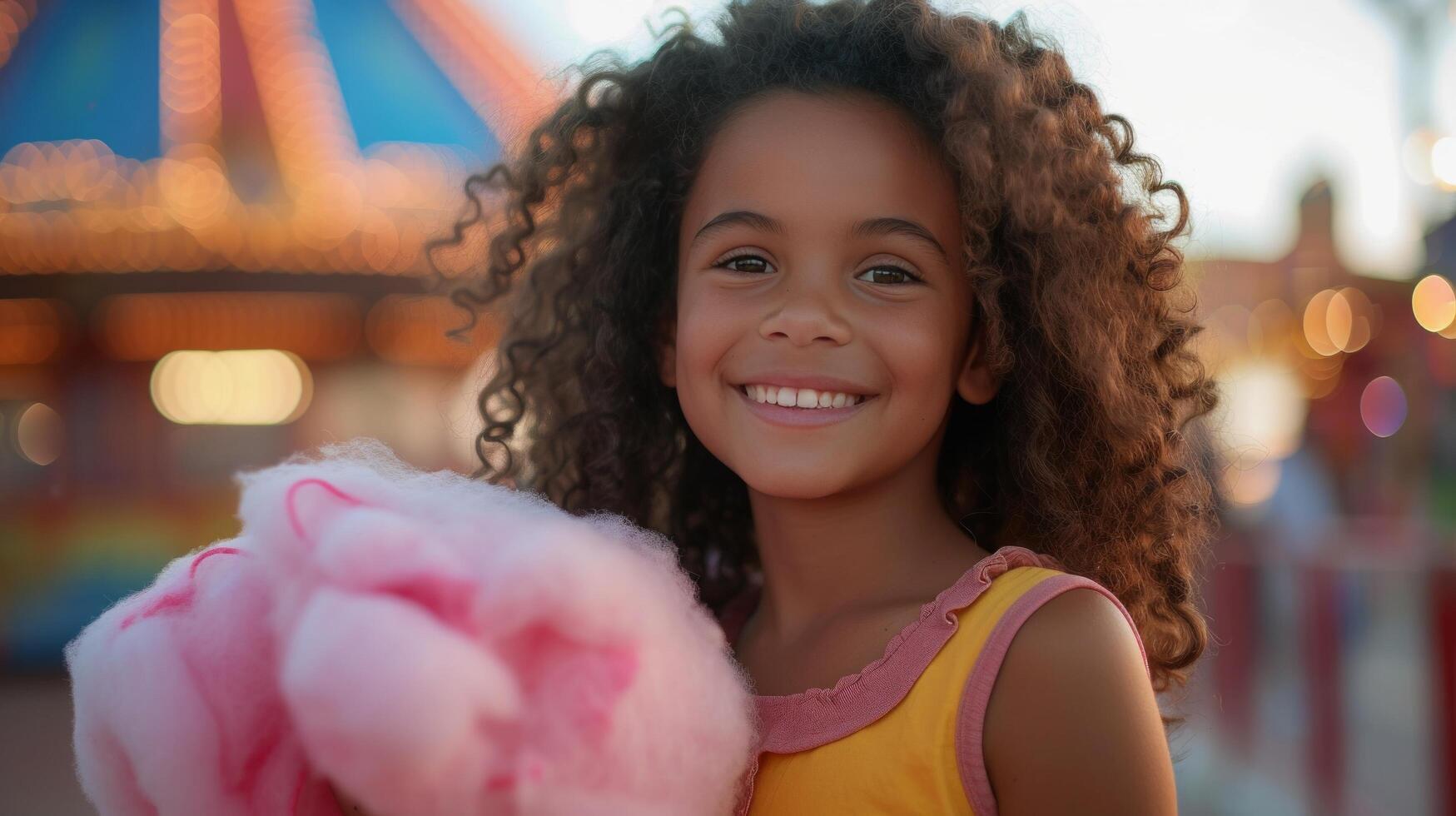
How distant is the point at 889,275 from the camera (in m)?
Result: 1.63

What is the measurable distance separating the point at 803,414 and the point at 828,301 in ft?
0.48

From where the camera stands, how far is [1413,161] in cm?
871

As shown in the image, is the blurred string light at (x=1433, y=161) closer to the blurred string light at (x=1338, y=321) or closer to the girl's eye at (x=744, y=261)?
the girl's eye at (x=744, y=261)

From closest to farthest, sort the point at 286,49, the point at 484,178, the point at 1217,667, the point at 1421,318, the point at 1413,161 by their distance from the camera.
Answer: the point at 484,178 → the point at 1217,667 → the point at 1413,161 → the point at 286,49 → the point at 1421,318

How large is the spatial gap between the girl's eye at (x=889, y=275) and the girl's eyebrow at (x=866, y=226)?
0.14 feet

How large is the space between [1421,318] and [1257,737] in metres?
8.17

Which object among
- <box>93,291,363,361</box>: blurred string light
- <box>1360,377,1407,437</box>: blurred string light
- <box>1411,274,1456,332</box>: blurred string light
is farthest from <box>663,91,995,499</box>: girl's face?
<box>1360,377,1407,437</box>: blurred string light

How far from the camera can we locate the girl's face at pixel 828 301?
62.7 inches

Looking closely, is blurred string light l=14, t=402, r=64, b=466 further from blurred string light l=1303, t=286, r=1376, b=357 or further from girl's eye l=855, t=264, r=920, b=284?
blurred string light l=1303, t=286, r=1376, b=357

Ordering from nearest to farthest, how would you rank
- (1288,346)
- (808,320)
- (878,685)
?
(878,685) → (808,320) → (1288,346)

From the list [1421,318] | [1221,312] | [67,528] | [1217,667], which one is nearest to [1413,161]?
[1421,318]

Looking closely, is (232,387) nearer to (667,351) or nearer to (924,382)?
(667,351)

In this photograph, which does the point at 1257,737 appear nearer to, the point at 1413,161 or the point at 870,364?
the point at 870,364

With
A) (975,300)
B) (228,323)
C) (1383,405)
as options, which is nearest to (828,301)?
(975,300)
